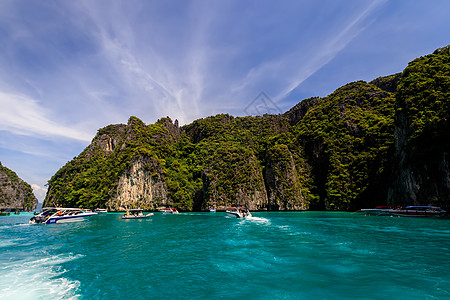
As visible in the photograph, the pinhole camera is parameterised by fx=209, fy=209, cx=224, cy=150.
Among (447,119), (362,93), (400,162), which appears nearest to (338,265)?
(447,119)

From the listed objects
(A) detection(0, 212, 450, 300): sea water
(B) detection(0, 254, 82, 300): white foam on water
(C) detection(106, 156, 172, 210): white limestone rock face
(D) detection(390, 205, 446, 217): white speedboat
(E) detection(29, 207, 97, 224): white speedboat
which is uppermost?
(C) detection(106, 156, 172, 210): white limestone rock face

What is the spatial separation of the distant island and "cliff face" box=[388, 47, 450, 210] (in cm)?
20

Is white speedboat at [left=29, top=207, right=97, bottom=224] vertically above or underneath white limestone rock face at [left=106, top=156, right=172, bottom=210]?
underneath

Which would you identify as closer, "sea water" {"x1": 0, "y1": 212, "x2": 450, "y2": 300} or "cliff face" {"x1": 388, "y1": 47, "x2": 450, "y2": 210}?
"sea water" {"x1": 0, "y1": 212, "x2": 450, "y2": 300}

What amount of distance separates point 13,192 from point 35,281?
163894mm

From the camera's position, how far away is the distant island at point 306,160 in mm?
48906

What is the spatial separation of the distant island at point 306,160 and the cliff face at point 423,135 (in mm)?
203

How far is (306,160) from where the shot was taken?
97688mm

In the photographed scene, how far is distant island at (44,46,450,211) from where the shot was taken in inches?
1925

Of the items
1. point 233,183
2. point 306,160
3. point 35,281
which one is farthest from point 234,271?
point 306,160

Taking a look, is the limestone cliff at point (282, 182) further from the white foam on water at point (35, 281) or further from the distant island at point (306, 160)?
the white foam on water at point (35, 281)

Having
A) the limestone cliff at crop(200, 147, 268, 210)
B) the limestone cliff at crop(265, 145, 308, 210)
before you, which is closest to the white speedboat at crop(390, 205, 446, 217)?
the limestone cliff at crop(265, 145, 308, 210)

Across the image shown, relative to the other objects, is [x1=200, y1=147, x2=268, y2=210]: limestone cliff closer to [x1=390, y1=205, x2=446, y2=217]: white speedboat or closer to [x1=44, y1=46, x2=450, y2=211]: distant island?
[x1=44, y1=46, x2=450, y2=211]: distant island

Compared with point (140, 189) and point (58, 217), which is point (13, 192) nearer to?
point (140, 189)
